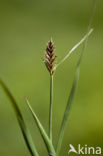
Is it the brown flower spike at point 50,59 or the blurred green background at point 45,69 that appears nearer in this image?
the brown flower spike at point 50,59

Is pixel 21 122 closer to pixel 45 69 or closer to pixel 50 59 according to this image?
pixel 50 59

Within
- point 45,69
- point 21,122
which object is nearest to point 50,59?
point 21,122

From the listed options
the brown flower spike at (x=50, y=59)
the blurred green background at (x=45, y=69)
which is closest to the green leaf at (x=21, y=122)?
the brown flower spike at (x=50, y=59)

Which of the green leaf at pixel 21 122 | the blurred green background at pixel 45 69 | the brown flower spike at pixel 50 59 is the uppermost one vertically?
the brown flower spike at pixel 50 59

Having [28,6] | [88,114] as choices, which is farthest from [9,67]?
[28,6]

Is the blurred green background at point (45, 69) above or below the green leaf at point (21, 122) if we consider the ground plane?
below

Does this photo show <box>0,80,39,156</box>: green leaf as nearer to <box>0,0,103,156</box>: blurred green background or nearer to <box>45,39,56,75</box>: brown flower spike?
<box>45,39,56,75</box>: brown flower spike

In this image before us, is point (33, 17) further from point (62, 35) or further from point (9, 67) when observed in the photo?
point (9, 67)

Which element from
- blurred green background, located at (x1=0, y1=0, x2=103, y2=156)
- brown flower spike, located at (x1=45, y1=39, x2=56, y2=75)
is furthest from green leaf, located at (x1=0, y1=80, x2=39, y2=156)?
blurred green background, located at (x1=0, y1=0, x2=103, y2=156)

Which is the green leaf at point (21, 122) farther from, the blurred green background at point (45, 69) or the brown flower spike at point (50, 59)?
the blurred green background at point (45, 69)
